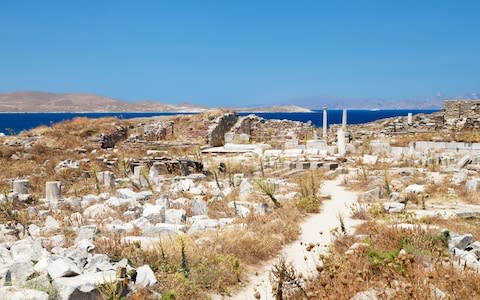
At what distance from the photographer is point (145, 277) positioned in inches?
230

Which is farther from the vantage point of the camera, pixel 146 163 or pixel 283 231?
pixel 146 163

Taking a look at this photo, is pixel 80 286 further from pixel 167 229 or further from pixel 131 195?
pixel 131 195

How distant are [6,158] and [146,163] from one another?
6.17 meters

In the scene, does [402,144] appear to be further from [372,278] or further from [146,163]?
[372,278]

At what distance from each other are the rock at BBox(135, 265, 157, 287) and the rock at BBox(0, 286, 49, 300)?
47.0 inches

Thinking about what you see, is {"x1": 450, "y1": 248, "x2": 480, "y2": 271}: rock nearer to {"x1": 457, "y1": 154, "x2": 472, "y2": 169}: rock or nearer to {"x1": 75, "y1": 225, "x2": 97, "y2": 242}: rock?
{"x1": 75, "y1": 225, "x2": 97, "y2": 242}: rock

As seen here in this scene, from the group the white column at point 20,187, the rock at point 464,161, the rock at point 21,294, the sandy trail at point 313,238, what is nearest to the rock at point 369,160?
the rock at point 464,161

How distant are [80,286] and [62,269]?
521mm

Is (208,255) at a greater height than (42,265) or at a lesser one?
lesser

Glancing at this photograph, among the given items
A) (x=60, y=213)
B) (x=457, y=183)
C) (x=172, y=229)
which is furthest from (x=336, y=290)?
(x=457, y=183)

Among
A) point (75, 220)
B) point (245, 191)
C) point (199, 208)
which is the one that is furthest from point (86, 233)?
point (245, 191)

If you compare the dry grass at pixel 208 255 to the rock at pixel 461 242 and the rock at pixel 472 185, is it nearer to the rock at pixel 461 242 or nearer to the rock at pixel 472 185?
the rock at pixel 461 242

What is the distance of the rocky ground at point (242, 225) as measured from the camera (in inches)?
217

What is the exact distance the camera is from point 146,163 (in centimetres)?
1853
